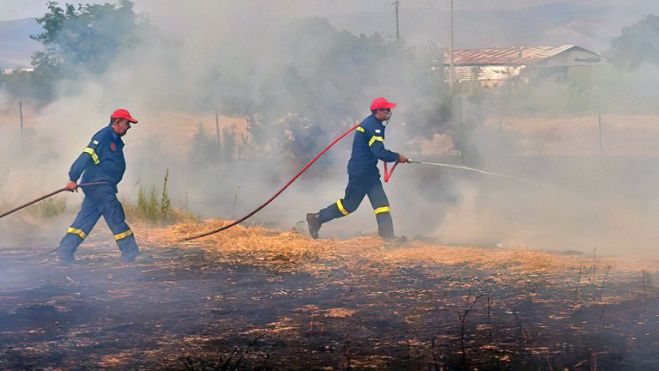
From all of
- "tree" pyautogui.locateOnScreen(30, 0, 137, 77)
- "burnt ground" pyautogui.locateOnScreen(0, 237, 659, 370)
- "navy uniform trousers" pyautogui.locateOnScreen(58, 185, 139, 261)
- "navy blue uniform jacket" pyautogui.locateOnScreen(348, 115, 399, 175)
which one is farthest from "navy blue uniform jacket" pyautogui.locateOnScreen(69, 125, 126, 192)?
"tree" pyautogui.locateOnScreen(30, 0, 137, 77)

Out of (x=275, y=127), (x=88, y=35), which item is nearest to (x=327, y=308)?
(x=275, y=127)

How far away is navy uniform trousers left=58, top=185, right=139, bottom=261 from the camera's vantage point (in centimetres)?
862

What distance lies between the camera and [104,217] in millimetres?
8664

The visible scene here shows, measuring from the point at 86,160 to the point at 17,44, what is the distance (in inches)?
4322

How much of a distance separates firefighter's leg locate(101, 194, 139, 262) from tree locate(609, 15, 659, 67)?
633 inches

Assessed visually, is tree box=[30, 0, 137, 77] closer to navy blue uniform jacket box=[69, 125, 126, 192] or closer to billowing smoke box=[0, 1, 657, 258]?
billowing smoke box=[0, 1, 657, 258]

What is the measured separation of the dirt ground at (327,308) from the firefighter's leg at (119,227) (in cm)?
16

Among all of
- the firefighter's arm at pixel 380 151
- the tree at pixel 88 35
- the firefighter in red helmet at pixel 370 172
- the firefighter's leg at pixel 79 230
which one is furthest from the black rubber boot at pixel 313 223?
the tree at pixel 88 35

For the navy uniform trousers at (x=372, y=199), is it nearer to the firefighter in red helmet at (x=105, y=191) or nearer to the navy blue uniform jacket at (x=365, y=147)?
the navy blue uniform jacket at (x=365, y=147)

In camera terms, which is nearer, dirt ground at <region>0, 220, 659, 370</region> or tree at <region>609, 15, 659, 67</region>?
dirt ground at <region>0, 220, 659, 370</region>

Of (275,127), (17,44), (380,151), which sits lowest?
(380,151)

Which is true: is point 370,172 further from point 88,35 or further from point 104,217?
point 88,35

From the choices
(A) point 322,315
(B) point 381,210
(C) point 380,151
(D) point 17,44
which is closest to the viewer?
(A) point 322,315

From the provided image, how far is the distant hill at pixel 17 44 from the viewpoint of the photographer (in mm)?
91700
